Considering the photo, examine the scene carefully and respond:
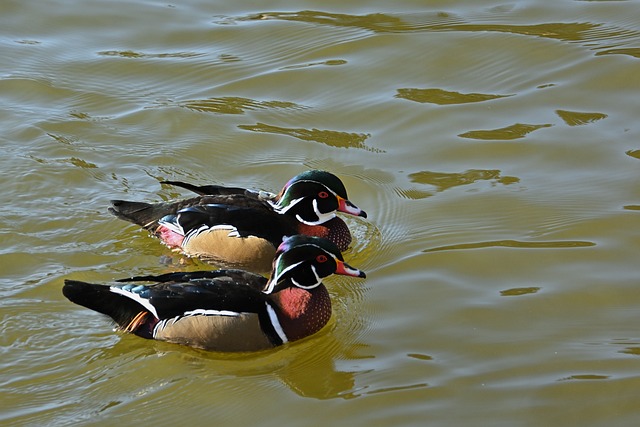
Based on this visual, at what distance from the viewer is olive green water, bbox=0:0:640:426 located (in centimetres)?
681

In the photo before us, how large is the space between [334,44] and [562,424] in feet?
21.2

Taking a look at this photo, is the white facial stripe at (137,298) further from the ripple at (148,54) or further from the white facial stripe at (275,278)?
the ripple at (148,54)

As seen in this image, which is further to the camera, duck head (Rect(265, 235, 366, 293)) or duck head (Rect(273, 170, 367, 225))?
duck head (Rect(273, 170, 367, 225))

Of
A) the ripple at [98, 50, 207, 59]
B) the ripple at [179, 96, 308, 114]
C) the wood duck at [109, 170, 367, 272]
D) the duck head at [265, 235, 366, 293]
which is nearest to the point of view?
the duck head at [265, 235, 366, 293]

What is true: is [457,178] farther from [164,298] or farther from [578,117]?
[164,298]

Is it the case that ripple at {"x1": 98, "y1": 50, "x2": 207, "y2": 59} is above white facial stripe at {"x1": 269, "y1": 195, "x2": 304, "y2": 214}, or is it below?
above

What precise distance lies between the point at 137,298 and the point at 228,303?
2.02ft

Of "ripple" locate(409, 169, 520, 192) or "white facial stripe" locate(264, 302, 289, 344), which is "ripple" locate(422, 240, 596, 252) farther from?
"white facial stripe" locate(264, 302, 289, 344)

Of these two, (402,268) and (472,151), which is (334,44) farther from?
(402,268)

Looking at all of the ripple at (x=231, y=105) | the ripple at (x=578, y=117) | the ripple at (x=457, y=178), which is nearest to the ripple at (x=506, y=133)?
the ripple at (x=578, y=117)

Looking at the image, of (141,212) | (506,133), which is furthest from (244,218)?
(506,133)

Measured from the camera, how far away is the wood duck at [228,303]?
7438 millimetres

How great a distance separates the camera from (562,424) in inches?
251

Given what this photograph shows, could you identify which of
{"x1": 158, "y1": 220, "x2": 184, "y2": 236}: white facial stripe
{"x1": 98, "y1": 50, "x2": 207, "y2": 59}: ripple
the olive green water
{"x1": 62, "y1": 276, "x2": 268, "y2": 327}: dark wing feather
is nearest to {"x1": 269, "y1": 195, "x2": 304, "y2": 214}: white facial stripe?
the olive green water
